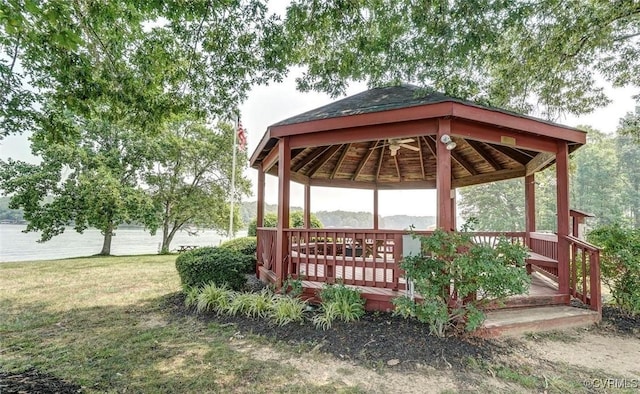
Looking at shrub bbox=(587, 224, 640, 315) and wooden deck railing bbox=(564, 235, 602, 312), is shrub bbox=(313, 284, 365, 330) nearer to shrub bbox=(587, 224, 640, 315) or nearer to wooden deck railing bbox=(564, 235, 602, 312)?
wooden deck railing bbox=(564, 235, 602, 312)

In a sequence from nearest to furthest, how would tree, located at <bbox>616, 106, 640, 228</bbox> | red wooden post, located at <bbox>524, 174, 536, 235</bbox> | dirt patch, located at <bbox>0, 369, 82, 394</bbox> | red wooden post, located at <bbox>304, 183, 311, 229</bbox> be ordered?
dirt patch, located at <bbox>0, 369, 82, 394</bbox> < red wooden post, located at <bbox>524, 174, 536, 235</bbox> < red wooden post, located at <bbox>304, 183, 311, 229</bbox> < tree, located at <bbox>616, 106, 640, 228</bbox>

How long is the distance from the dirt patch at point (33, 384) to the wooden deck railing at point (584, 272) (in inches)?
267

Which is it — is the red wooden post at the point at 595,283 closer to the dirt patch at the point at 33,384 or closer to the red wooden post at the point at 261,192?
the red wooden post at the point at 261,192

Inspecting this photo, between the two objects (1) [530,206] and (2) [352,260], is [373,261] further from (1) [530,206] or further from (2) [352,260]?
(1) [530,206]

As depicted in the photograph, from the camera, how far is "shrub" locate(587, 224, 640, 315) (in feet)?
16.0

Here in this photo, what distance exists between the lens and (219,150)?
68.3ft

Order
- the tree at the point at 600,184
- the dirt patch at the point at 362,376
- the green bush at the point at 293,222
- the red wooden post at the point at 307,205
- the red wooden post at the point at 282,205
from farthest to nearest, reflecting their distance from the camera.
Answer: the tree at the point at 600,184 < the green bush at the point at 293,222 < the red wooden post at the point at 307,205 < the red wooden post at the point at 282,205 < the dirt patch at the point at 362,376

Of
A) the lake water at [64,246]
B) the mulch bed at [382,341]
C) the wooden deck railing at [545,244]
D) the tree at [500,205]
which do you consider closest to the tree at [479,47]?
the wooden deck railing at [545,244]

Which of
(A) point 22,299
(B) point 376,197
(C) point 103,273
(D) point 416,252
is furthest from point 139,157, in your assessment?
(D) point 416,252

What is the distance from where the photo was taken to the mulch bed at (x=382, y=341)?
3.51 m

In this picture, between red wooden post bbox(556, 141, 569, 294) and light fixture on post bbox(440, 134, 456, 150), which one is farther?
red wooden post bbox(556, 141, 569, 294)

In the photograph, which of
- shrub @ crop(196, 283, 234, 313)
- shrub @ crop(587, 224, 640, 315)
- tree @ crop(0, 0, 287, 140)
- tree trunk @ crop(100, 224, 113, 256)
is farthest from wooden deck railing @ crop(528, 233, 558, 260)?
tree trunk @ crop(100, 224, 113, 256)

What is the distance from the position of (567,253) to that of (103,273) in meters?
11.4

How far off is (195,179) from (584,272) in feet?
67.4
